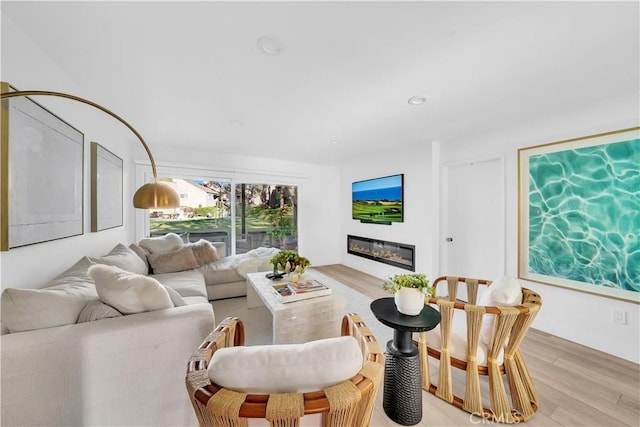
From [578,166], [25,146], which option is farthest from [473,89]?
[25,146]

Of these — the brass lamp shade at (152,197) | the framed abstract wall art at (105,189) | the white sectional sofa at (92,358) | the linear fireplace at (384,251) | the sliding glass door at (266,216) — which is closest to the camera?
the white sectional sofa at (92,358)

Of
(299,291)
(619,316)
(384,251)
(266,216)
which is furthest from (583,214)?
(266,216)

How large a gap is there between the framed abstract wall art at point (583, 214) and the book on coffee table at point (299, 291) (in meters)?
2.36

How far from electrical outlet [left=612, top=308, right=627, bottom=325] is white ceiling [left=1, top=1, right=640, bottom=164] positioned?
1.92 metres

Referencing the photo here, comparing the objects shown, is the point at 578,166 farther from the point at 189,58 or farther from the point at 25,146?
the point at 25,146

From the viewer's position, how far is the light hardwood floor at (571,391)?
146cm

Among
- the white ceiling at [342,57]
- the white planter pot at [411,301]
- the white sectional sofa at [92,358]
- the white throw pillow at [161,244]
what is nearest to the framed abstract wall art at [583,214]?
the white ceiling at [342,57]

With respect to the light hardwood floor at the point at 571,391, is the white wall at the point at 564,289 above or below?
above

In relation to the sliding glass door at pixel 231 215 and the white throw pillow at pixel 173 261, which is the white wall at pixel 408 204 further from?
the white throw pillow at pixel 173 261

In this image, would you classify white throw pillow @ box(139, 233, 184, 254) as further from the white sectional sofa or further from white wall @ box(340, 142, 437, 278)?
white wall @ box(340, 142, 437, 278)

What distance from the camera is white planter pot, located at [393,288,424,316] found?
1.46 m

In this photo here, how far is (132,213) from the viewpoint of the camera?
3.65 meters

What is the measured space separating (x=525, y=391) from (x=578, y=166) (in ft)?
7.14

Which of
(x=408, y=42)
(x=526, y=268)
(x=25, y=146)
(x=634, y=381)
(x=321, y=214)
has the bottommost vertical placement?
(x=634, y=381)
